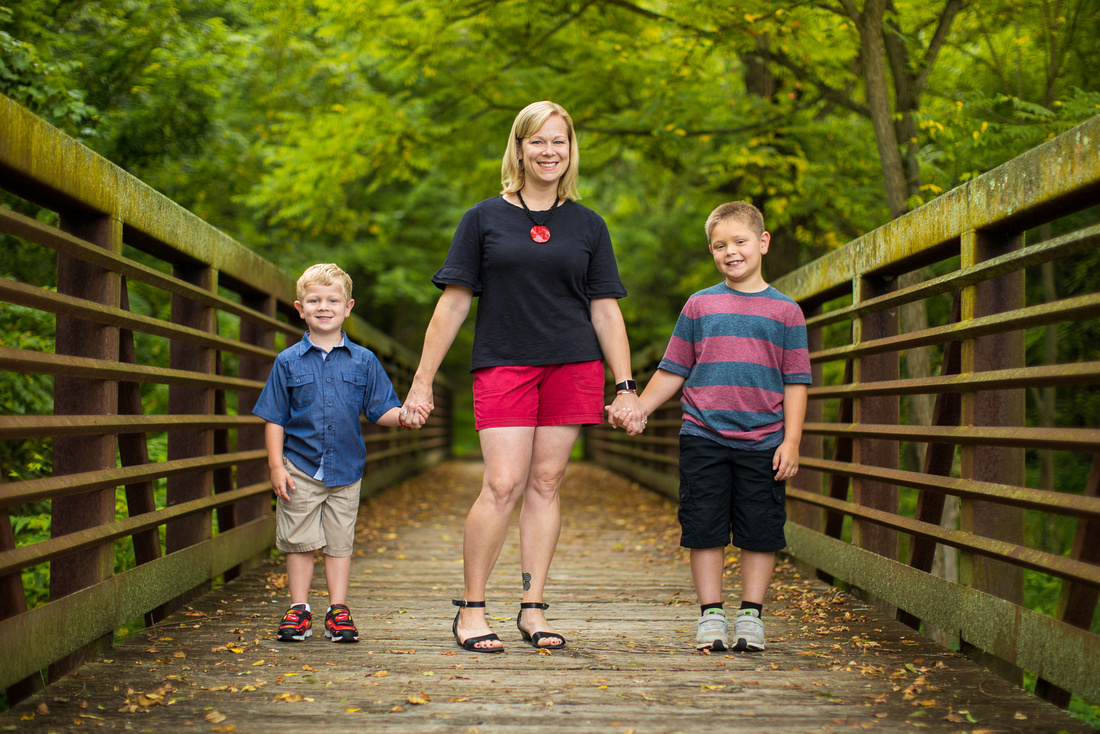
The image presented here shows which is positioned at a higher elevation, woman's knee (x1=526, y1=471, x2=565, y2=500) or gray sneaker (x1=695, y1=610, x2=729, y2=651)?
woman's knee (x1=526, y1=471, x2=565, y2=500)

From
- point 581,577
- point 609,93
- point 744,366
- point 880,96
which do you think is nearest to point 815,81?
point 880,96

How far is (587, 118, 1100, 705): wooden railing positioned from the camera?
2.45 metres

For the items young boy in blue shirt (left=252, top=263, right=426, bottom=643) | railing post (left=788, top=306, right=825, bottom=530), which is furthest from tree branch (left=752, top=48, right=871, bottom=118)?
young boy in blue shirt (left=252, top=263, right=426, bottom=643)

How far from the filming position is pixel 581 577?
4.95m

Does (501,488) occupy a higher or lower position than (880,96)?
lower

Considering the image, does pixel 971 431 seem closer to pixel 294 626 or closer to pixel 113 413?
pixel 294 626

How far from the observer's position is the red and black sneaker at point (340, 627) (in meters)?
3.35

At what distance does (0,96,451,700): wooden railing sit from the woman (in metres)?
1.05

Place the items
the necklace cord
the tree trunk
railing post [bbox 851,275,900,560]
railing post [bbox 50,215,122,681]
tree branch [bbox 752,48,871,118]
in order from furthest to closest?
tree branch [bbox 752,48,871,118], the tree trunk, railing post [bbox 851,275,900,560], the necklace cord, railing post [bbox 50,215,122,681]

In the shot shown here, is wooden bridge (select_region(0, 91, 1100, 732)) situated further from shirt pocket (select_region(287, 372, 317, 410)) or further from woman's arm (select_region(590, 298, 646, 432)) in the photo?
woman's arm (select_region(590, 298, 646, 432))

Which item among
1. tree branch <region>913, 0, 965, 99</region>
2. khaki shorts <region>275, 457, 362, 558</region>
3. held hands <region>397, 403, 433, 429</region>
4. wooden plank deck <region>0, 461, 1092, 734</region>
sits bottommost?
wooden plank deck <region>0, 461, 1092, 734</region>

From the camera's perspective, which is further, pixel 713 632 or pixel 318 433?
pixel 318 433

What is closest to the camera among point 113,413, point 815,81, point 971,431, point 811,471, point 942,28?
point 971,431

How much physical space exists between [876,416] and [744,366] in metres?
1.15
